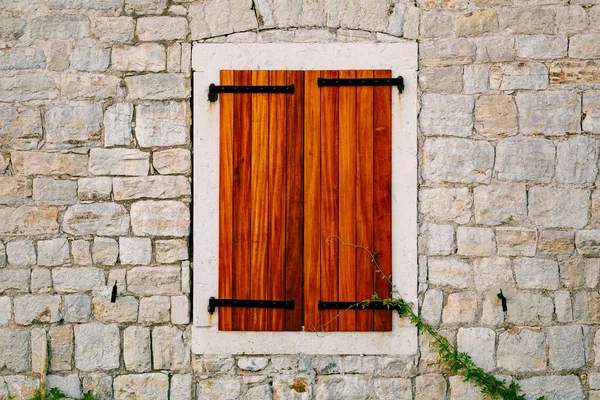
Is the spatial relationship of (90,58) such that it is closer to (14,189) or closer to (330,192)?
(14,189)

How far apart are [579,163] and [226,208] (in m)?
2.26

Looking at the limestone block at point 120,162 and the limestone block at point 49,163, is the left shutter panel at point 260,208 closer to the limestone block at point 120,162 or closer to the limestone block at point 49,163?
the limestone block at point 120,162

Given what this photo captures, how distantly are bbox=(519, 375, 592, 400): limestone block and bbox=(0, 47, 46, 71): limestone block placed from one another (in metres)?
3.70

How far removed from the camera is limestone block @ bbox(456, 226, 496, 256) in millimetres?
3342

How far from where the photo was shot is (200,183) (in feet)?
11.1

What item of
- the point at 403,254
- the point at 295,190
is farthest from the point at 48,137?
the point at 403,254

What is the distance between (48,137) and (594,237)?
354 cm

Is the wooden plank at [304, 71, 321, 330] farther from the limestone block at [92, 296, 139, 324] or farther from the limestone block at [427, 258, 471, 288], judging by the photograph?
the limestone block at [92, 296, 139, 324]

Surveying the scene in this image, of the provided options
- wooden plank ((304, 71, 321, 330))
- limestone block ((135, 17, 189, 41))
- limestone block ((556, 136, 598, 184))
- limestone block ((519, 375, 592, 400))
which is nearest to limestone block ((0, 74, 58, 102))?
limestone block ((135, 17, 189, 41))

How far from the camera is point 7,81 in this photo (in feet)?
11.2

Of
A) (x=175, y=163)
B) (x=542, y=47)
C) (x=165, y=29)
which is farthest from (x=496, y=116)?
(x=165, y=29)

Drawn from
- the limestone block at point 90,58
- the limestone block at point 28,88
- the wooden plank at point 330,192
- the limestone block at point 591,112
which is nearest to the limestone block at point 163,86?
the limestone block at point 90,58

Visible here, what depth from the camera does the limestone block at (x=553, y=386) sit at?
332 centimetres

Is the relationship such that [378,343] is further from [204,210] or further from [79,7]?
[79,7]
